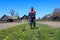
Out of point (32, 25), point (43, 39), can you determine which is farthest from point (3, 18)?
point (43, 39)

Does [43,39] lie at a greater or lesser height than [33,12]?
lesser

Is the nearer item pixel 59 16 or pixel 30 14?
pixel 30 14

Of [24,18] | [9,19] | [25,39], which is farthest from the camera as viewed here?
[24,18]

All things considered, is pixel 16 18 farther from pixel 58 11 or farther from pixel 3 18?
pixel 58 11

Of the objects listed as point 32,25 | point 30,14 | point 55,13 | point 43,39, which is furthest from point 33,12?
point 55,13

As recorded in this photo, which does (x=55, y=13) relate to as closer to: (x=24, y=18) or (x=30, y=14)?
(x=24, y=18)

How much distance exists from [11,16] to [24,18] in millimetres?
8594

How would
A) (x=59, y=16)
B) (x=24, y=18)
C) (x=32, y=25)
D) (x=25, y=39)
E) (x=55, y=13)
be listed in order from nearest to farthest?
(x=25, y=39) → (x=32, y=25) → (x=59, y=16) → (x=55, y=13) → (x=24, y=18)

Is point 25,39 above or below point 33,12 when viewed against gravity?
below

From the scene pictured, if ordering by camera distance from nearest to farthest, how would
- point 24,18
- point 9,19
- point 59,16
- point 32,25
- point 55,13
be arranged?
point 32,25, point 59,16, point 55,13, point 9,19, point 24,18

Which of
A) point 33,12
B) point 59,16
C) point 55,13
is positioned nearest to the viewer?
point 33,12

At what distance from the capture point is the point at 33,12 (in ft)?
56.6

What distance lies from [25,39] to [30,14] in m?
9.15

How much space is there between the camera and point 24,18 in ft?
434
